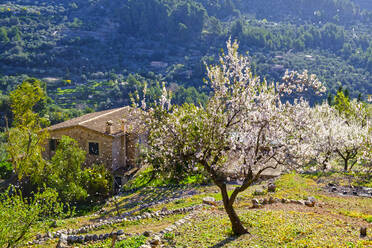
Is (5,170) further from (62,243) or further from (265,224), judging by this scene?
(265,224)

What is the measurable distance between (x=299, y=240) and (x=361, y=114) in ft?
120

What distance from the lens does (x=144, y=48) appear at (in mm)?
165625

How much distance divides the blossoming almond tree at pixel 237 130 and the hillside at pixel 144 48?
8434 cm

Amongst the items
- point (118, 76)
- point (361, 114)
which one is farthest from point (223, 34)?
point (361, 114)

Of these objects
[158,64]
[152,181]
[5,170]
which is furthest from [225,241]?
[158,64]

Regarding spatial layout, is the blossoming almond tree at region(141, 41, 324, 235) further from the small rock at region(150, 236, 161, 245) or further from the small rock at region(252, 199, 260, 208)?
the small rock at region(252, 199, 260, 208)

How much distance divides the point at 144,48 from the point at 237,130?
157 metres

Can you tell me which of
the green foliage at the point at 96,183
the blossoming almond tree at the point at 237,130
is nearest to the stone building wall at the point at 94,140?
the green foliage at the point at 96,183

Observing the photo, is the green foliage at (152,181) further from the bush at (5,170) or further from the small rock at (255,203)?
the bush at (5,170)

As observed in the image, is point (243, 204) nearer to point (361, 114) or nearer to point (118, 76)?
point (361, 114)

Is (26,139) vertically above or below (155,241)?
below

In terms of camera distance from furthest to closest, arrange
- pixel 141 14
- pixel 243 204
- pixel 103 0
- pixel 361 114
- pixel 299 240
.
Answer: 1. pixel 103 0
2. pixel 141 14
3. pixel 361 114
4. pixel 243 204
5. pixel 299 240

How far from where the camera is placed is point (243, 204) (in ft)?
67.8

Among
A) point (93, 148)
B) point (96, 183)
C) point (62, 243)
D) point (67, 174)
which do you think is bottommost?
point (96, 183)
